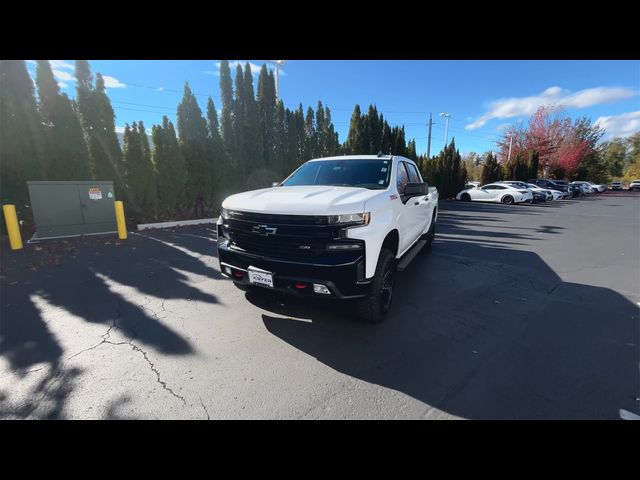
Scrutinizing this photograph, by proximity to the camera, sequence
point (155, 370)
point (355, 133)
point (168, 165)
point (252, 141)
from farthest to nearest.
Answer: point (355, 133)
point (252, 141)
point (168, 165)
point (155, 370)

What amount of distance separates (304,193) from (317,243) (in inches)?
30.5

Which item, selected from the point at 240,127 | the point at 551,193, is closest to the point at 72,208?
the point at 240,127

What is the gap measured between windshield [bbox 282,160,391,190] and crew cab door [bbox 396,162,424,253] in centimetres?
29

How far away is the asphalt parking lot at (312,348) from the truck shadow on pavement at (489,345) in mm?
15

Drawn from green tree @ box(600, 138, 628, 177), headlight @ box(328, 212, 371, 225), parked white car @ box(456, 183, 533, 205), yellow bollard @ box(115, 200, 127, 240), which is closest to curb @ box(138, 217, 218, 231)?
yellow bollard @ box(115, 200, 127, 240)

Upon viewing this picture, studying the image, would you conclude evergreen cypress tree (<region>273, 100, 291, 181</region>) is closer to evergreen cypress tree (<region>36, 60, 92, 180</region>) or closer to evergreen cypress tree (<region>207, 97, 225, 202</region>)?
evergreen cypress tree (<region>207, 97, 225, 202</region>)

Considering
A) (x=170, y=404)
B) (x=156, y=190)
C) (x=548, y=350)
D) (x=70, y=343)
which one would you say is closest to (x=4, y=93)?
(x=156, y=190)

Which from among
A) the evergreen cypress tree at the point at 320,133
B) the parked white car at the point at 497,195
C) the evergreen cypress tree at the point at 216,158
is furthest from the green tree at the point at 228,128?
the parked white car at the point at 497,195

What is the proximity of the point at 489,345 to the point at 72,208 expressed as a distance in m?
9.99

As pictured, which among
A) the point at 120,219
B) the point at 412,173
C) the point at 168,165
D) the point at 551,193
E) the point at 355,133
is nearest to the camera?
the point at 412,173

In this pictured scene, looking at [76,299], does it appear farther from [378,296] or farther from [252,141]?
[252,141]

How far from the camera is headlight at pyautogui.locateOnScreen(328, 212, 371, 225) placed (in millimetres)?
2707

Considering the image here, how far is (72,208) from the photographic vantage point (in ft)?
25.5
